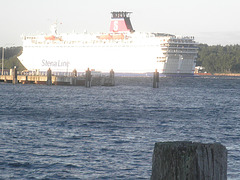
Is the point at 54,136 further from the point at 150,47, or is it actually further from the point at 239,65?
the point at 239,65

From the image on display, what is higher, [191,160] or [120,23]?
[120,23]

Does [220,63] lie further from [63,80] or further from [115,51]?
[63,80]

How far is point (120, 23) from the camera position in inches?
4601

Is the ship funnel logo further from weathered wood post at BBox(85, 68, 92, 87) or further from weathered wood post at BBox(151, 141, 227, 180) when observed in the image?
weathered wood post at BBox(151, 141, 227, 180)

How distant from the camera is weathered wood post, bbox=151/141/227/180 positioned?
4.09m

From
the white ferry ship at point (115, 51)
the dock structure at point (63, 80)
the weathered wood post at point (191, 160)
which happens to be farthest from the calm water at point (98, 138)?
the white ferry ship at point (115, 51)

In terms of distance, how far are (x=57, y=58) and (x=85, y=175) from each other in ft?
345

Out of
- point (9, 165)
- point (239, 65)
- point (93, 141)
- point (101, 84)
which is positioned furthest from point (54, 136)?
point (239, 65)

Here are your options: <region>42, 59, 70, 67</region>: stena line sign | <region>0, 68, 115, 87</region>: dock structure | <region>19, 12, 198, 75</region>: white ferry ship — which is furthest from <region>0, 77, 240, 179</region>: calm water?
<region>42, 59, 70, 67</region>: stena line sign

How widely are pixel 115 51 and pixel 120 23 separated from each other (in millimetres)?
12385

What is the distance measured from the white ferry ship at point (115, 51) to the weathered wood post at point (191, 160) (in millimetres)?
98754

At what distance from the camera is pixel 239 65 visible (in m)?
158

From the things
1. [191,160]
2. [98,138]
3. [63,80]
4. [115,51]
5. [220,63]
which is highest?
[115,51]

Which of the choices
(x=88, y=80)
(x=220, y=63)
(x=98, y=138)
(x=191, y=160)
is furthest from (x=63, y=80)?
(x=220, y=63)
